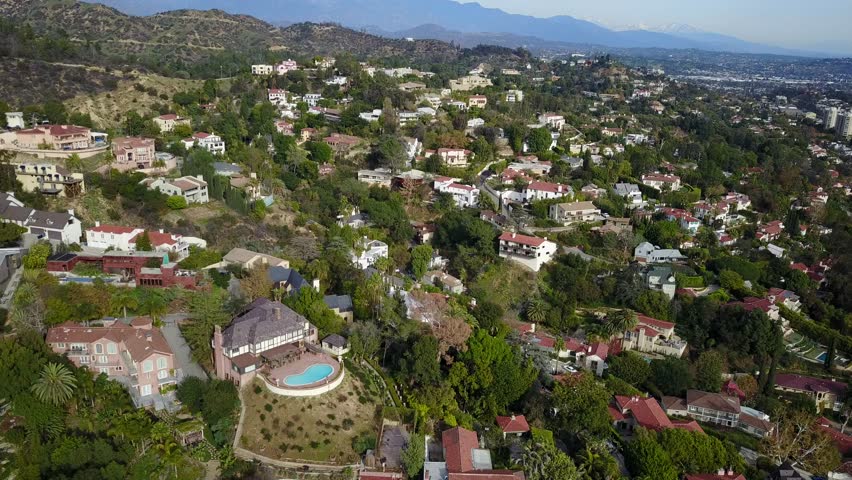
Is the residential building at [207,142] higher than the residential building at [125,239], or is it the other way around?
the residential building at [207,142]

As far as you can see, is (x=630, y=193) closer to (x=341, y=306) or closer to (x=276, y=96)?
(x=341, y=306)

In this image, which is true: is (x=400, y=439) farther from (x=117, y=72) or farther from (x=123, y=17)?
(x=123, y=17)

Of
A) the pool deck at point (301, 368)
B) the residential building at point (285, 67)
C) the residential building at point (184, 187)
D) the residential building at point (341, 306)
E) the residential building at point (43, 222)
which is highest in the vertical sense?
the residential building at point (285, 67)

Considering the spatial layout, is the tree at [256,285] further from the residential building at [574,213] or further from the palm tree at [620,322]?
the residential building at [574,213]

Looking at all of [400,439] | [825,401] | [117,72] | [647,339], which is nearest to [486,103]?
[117,72]

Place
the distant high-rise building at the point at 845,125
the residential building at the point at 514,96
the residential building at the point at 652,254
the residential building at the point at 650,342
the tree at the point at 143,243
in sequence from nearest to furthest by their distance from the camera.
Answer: the tree at the point at 143,243 < the residential building at the point at 650,342 < the residential building at the point at 652,254 < the residential building at the point at 514,96 < the distant high-rise building at the point at 845,125

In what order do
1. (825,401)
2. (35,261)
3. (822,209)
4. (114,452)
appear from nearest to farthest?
(114,452), (35,261), (825,401), (822,209)

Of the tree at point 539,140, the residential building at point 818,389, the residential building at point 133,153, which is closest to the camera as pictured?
the residential building at point 818,389

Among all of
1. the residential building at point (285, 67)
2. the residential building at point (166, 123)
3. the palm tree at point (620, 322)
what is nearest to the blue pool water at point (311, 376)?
the palm tree at point (620, 322)
